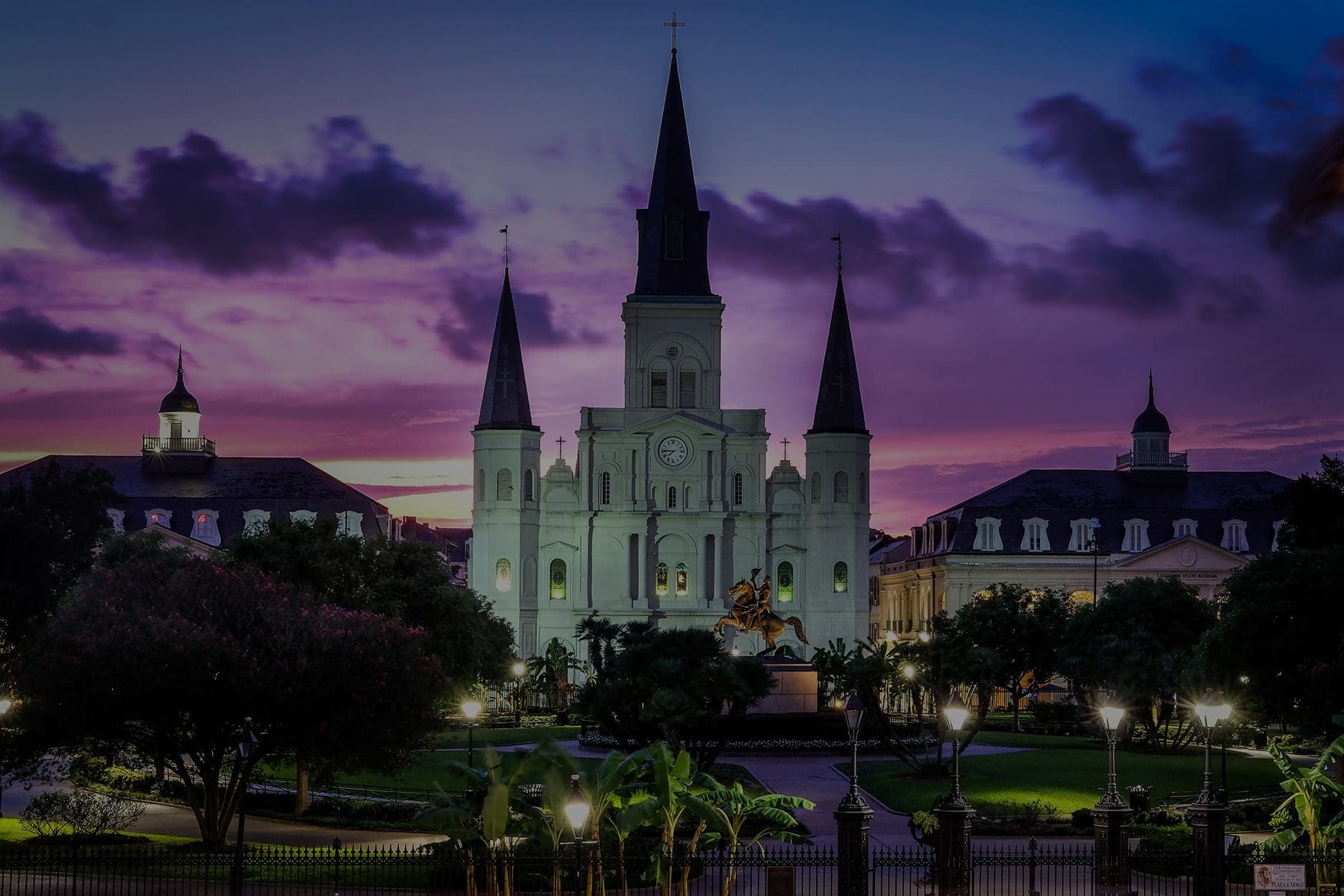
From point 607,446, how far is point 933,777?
2276 inches

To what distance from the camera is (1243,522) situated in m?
105

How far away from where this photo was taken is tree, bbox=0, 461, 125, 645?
154 feet

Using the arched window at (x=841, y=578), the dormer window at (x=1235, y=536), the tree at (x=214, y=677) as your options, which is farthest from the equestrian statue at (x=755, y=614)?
the dormer window at (x=1235, y=536)

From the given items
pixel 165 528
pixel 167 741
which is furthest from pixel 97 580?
pixel 165 528

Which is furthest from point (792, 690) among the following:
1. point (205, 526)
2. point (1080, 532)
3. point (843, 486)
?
point (205, 526)

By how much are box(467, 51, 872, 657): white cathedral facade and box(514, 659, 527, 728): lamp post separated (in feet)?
50.5

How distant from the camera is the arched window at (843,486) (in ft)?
340

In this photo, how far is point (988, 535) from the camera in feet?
349

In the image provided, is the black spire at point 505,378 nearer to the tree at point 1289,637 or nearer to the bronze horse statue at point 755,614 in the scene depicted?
the bronze horse statue at point 755,614

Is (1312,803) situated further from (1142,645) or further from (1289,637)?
(1142,645)

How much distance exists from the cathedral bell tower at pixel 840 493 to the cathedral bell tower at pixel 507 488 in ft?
56.8

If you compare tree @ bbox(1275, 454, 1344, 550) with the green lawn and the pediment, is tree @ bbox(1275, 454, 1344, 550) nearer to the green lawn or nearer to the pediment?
the green lawn

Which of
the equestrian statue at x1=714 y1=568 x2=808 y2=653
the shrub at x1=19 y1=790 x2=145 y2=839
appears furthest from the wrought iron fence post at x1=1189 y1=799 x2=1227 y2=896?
the equestrian statue at x1=714 y1=568 x2=808 y2=653

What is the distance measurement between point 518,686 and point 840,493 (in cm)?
2853
